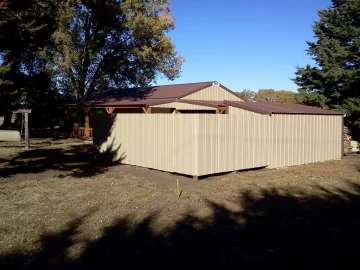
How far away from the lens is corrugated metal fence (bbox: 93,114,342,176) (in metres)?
10.4

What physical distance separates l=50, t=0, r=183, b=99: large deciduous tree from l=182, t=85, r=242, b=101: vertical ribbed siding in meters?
10.1

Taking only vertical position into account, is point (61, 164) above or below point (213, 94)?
below

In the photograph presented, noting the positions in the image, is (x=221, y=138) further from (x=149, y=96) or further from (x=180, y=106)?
(x=149, y=96)

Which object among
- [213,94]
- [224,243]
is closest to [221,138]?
[224,243]

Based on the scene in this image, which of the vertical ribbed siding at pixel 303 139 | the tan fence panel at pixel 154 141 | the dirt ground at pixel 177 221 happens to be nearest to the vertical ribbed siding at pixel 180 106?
the vertical ribbed siding at pixel 303 139

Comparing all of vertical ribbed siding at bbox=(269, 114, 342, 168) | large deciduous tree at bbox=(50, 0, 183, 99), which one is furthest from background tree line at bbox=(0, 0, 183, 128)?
vertical ribbed siding at bbox=(269, 114, 342, 168)

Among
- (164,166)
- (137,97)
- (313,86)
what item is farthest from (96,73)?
(164,166)

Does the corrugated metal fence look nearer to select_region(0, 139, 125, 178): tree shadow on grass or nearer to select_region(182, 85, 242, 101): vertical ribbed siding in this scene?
select_region(0, 139, 125, 178): tree shadow on grass

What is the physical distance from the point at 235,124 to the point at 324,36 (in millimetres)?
16722

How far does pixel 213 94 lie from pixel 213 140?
15617mm

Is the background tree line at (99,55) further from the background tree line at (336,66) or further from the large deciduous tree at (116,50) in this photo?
the background tree line at (336,66)

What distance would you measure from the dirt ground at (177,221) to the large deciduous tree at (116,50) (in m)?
23.4

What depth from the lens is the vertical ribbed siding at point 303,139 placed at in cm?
1276

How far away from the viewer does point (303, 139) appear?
13867mm
